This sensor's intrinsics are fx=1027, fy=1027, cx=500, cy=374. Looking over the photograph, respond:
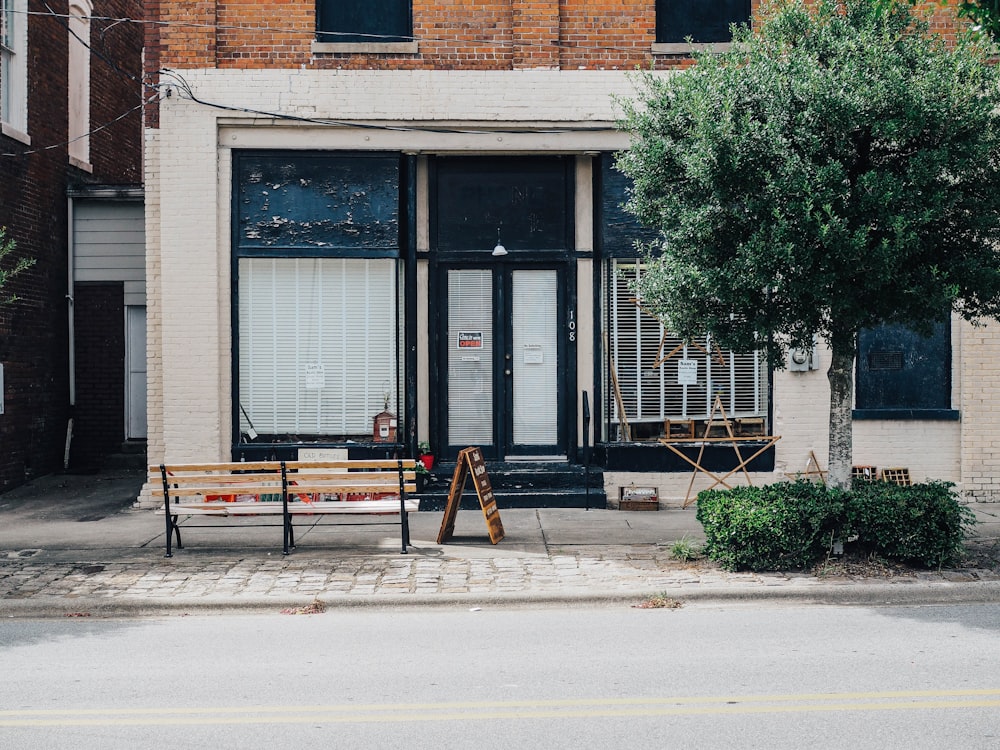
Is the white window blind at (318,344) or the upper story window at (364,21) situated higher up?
the upper story window at (364,21)

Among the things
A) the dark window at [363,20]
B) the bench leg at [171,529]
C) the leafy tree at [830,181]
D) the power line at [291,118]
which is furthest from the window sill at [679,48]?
the bench leg at [171,529]

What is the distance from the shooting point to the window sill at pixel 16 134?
44.0 feet

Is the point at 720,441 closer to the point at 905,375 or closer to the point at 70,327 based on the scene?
the point at 905,375

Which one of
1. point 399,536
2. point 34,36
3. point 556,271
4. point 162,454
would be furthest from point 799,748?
point 34,36

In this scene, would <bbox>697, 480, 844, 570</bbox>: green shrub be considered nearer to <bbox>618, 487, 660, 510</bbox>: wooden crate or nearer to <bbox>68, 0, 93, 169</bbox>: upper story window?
<bbox>618, 487, 660, 510</bbox>: wooden crate

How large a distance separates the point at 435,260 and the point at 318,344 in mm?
1786

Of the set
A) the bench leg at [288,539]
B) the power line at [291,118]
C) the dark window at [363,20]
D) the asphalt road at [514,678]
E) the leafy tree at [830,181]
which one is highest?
the dark window at [363,20]

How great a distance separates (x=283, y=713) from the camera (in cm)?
550

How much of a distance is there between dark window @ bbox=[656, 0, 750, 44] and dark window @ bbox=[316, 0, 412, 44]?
125 inches

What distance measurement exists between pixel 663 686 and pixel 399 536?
5.20 metres

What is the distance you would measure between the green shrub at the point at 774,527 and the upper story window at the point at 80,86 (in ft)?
38.7

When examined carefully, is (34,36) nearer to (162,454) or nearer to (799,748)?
(162,454)

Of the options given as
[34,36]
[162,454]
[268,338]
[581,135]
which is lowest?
[162,454]

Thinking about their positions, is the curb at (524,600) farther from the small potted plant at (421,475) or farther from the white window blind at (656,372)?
the white window blind at (656,372)
